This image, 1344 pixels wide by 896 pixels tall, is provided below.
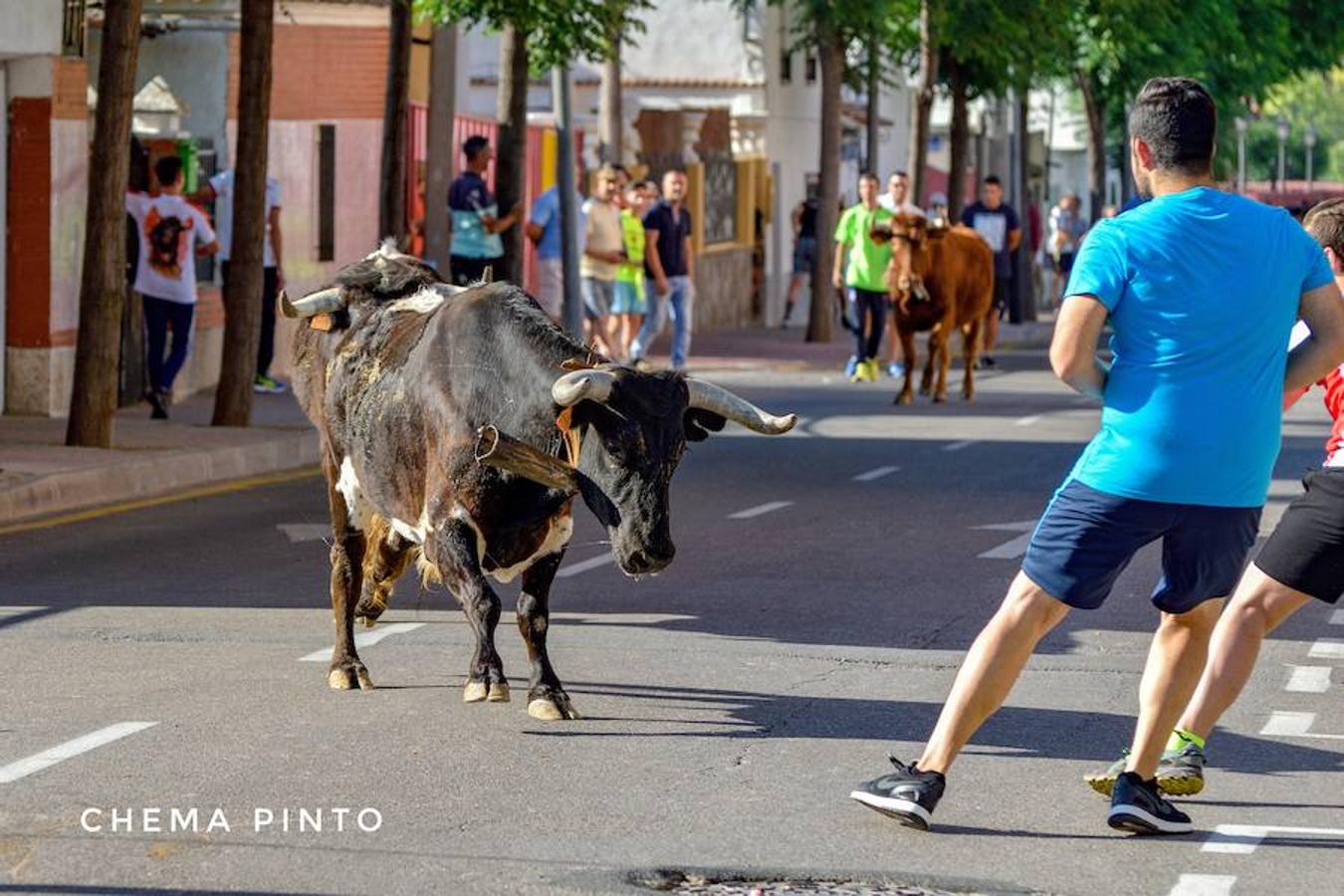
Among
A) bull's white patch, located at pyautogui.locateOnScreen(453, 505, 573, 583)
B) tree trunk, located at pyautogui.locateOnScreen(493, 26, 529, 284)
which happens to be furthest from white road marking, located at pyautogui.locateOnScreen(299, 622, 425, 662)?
tree trunk, located at pyautogui.locateOnScreen(493, 26, 529, 284)

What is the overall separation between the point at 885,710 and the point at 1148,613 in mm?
3035

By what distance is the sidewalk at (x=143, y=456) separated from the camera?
16500 millimetres

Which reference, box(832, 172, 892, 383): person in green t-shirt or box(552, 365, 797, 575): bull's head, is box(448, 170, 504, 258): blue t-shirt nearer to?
box(832, 172, 892, 383): person in green t-shirt

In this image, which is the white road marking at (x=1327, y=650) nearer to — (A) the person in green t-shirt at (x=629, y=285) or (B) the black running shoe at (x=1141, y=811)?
(B) the black running shoe at (x=1141, y=811)

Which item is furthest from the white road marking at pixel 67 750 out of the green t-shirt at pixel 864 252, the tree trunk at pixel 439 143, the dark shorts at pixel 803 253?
the dark shorts at pixel 803 253

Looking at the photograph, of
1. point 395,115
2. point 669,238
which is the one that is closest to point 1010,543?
point 395,115

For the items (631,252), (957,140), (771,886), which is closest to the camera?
(771,886)

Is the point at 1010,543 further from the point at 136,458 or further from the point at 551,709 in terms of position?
the point at 551,709

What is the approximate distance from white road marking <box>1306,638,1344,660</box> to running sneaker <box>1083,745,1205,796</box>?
124 inches

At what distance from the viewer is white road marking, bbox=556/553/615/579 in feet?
44.6

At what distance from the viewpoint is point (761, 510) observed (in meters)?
16.8

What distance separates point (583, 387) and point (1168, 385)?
2153 millimetres

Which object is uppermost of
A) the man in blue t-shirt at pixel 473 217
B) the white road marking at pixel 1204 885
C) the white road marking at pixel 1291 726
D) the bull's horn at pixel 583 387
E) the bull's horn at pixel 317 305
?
the man in blue t-shirt at pixel 473 217

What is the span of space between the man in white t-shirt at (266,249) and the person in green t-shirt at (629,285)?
13.3 feet
